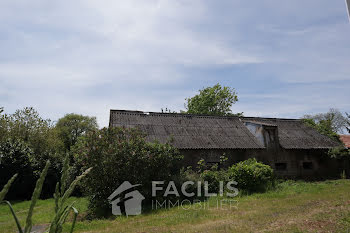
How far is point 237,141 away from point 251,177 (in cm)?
454

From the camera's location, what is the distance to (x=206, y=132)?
17.7m

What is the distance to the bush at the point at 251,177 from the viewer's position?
12695 millimetres

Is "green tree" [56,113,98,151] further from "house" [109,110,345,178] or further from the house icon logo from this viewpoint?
the house icon logo

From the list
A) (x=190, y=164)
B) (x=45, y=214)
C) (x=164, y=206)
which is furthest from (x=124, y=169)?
(x=190, y=164)

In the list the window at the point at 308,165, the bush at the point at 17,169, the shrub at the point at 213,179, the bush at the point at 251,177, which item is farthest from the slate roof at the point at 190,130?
the bush at the point at 17,169

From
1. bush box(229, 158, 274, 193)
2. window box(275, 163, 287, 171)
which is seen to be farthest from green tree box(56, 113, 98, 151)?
bush box(229, 158, 274, 193)

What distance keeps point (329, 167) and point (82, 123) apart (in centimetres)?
3802

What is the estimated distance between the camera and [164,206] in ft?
35.9

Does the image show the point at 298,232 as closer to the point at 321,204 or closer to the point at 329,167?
the point at 321,204

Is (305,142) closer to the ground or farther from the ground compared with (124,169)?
farther from the ground

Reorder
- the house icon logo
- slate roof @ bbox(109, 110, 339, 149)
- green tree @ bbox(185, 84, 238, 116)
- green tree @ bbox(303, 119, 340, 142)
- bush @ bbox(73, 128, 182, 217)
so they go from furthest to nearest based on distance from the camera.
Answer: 1. green tree @ bbox(185, 84, 238, 116)
2. green tree @ bbox(303, 119, 340, 142)
3. slate roof @ bbox(109, 110, 339, 149)
4. bush @ bbox(73, 128, 182, 217)
5. the house icon logo

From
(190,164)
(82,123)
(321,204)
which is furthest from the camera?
(82,123)

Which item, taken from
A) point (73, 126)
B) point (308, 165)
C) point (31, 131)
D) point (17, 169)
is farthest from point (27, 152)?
point (73, 126)

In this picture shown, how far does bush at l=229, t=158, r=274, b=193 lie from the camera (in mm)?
12695
